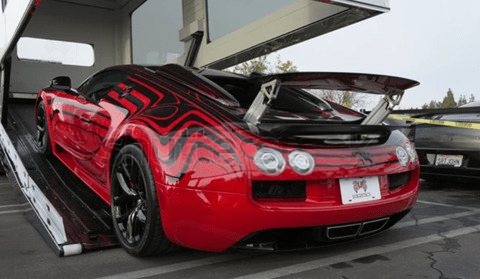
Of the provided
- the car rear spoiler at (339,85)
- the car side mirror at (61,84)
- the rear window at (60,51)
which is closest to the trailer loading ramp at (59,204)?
the car side mirror at (61,84)

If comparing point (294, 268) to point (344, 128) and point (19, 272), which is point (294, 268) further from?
point (19, 272)

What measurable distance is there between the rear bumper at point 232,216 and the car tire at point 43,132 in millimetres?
2631

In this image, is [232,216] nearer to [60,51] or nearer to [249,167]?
[249,167]

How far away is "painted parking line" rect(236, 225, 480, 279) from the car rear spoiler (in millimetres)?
821

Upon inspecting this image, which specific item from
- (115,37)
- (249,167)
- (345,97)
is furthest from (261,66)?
(249,167)

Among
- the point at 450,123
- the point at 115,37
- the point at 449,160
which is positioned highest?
the point at 115,37

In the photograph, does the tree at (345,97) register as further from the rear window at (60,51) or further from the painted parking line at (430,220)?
the painted parking line at (430,220)

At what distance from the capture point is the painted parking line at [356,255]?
2.40 meters

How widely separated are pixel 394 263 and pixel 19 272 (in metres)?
2.17

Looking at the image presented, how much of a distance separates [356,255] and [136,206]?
4.58 ft

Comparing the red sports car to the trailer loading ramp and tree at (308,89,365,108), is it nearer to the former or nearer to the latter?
the trailer loading ramp

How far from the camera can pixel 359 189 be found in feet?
7.89

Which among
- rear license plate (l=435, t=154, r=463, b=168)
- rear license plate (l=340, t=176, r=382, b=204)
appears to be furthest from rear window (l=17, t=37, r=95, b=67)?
rear license plate (l=340, t=176, r=382, b=204)

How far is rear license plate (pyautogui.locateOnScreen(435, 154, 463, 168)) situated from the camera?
468 centimetres
